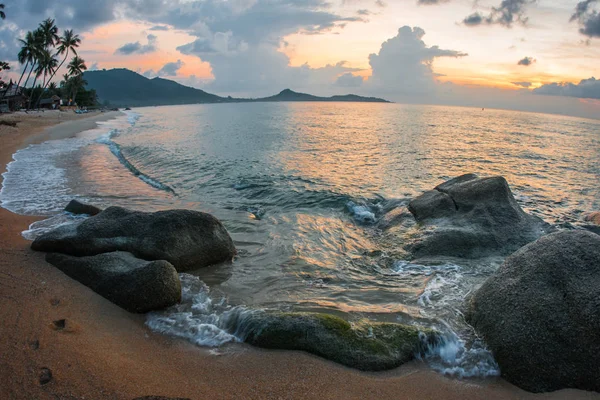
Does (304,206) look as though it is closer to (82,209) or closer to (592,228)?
(82,209)

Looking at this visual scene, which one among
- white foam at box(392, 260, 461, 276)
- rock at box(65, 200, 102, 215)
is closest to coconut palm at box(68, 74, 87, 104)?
rock at box(65, 200, 102, 215)

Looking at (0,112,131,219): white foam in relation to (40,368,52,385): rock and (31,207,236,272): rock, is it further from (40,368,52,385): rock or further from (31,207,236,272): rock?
(40,368,52,385): rock

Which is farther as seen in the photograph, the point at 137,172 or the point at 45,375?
the point at 137,172

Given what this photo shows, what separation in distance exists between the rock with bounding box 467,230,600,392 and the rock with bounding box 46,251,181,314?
17.0 ft

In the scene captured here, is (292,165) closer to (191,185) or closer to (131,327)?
(191,185)

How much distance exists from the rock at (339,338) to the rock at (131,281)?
1.54 meters

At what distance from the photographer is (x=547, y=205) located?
1605 cm

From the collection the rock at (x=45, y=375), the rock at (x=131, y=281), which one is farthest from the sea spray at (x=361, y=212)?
the rock at (x=45, y=375)

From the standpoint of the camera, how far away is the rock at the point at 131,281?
6246 mm

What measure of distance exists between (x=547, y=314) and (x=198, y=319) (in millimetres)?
5291

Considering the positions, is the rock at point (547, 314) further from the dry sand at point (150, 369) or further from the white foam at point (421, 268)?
the white foam at point (421, 268)

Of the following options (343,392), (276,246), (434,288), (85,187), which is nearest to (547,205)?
→ (434,288)

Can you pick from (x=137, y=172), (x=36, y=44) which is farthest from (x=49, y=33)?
(x=137, y=172)

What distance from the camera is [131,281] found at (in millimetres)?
6348
